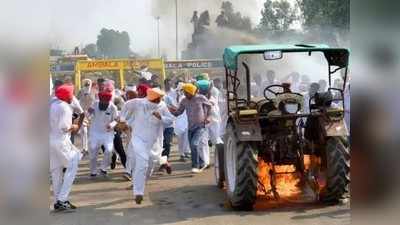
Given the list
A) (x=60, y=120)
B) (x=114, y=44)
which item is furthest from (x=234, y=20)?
(x=60, y=120)

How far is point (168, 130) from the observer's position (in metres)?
10.8

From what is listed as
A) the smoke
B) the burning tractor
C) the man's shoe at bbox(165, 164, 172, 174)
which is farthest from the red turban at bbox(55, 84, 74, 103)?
Answer: the smoke

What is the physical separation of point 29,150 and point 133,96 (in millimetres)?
6253

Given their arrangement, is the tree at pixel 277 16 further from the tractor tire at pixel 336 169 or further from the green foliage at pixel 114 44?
the tractor tire at pixel 336 169

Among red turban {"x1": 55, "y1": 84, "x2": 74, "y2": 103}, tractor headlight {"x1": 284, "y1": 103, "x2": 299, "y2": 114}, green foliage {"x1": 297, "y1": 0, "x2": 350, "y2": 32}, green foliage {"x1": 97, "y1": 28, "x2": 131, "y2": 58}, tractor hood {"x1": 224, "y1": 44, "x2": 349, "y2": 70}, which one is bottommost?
tractor headlight {"x1": 284, "y1": 103, "x2": 299, "y2": 114}

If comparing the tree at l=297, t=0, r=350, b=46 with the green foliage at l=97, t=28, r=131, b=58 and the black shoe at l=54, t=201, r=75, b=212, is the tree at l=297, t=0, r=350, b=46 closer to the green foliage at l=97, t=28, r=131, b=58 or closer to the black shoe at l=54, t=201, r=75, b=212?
the green foliage at l=97, t=28, r=131, b=58

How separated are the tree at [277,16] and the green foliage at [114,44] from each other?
18.0 feet

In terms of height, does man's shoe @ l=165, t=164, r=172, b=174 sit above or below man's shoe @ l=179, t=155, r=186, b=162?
above

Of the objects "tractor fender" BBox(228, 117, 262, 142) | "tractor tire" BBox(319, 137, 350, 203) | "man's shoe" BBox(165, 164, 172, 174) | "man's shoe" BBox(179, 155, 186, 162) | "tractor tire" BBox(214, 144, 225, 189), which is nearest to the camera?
"tractor fender" BBox(228, 117, 262, 142)

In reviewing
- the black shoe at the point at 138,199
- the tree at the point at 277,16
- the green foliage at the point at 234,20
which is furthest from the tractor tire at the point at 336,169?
the green foliage at the point at 234,20

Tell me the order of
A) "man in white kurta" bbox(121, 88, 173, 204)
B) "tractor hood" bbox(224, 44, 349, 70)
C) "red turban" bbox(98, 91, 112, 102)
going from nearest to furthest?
"tractor hood" bbox(224, 44, 349, 70) < "man in white kurta" bbox(121, 88, 173, 204) < "red turban" bbox(98, 91, 112, 102)

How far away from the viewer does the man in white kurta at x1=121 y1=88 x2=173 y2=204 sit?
294 inches

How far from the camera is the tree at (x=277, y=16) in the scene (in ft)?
71.6

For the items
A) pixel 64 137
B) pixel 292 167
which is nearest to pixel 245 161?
pixel 292 167
